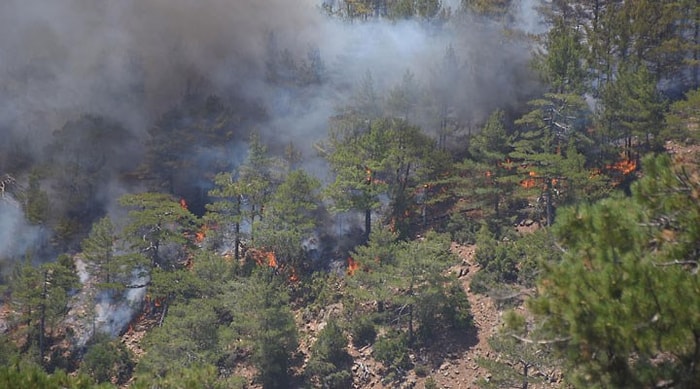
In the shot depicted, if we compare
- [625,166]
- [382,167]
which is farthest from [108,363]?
[625,166]

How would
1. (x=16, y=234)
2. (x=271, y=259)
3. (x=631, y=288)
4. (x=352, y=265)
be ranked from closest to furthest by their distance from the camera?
1. (x=631, y=288)
2. (x=352, y=265)
3. (x=271, y=259)
4. (x=16, y=234)

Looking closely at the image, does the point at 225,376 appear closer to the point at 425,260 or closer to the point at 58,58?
the point at 425,260

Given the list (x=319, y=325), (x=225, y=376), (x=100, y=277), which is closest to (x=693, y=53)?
(x=319, y=325)

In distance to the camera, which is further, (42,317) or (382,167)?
(382,167)

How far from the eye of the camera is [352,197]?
1234 inches

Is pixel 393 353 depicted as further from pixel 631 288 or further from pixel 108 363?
pixel 631 288

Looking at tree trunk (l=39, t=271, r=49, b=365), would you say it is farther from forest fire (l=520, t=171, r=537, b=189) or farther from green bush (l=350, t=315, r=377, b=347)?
forest fire (l=520, t=171, r=537, b=189)

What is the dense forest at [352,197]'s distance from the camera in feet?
64.2

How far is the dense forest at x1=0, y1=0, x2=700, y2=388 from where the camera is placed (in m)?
19.6

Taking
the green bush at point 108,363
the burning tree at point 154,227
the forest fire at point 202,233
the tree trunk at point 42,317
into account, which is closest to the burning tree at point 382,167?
the burning tree at point 154,227

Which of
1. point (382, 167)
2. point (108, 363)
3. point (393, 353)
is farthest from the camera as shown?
point (382, 167)

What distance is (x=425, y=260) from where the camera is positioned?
80.7 ft

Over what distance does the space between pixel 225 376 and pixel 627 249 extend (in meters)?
20.8

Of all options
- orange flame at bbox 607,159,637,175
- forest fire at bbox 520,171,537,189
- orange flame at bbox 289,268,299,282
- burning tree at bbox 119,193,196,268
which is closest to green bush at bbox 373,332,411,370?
orange flame at bbox 289,268,299,282
